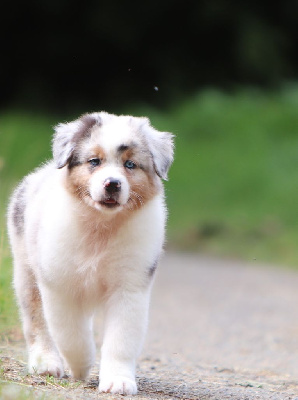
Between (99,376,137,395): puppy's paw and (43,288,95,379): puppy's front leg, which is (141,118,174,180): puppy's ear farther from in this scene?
(99,376,137,395): puppy's paw

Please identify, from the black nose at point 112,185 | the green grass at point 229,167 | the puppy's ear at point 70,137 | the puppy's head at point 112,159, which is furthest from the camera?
the green grass at point 229,167

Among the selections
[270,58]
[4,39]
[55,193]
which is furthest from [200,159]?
[55,193]

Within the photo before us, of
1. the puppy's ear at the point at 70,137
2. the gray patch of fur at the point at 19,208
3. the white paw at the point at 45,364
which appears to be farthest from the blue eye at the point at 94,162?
the white paw at the point at 45,364

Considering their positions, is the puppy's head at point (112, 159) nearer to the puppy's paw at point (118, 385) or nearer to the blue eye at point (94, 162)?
the blue eye at point (94, 162)

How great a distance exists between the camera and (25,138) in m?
22.7

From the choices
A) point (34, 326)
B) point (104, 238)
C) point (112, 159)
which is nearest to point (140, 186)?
point (112, 159)

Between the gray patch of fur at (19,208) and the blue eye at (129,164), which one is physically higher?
the blue eye at (129,164)

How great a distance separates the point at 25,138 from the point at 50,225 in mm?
16408

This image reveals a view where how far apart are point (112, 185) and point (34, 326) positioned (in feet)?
5.20

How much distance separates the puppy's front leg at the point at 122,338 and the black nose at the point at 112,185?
695 millimetres

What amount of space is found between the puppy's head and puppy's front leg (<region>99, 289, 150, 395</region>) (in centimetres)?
61

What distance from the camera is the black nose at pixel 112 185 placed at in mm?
6086

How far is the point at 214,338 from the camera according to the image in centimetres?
1043

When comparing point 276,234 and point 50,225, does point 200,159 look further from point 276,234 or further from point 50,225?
point 50,225
